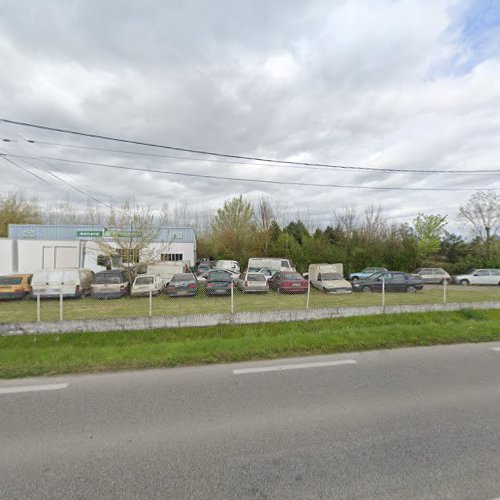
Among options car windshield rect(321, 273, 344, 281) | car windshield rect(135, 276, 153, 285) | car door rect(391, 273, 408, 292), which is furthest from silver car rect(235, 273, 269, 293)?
car door rect(391, 273, 408, 292)

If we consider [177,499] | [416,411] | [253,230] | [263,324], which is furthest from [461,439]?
[253,230]

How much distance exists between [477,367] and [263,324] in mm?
4884

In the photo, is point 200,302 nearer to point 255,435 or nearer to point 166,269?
point 255,435

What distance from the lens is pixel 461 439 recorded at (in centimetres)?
281

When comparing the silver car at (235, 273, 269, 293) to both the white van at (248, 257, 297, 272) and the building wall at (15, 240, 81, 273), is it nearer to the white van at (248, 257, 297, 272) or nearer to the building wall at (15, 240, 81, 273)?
the white van at (248, 257, 297, 272)

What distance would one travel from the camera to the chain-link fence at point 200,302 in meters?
8.61

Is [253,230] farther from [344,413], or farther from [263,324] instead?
[344,413]

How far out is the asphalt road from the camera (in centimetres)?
227

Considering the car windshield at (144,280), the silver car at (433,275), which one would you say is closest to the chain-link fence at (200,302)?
the car windshield at (144,280)

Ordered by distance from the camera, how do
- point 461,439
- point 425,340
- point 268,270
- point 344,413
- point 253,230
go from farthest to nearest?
point 253,230 < point 268,270 < point 425,340 < point 344,413 < point 461,439

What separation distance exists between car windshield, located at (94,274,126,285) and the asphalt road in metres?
9.27

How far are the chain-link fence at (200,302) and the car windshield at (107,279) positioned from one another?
796 millimetres

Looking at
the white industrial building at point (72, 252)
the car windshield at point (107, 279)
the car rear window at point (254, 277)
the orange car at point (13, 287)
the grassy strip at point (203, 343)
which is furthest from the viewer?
the white industrial building at point (72, 252)

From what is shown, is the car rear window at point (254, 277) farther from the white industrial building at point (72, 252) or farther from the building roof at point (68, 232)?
the building roof at point (68, 232)
